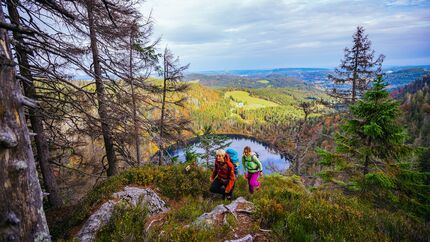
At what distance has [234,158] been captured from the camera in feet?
20.5

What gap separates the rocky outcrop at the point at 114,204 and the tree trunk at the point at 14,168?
48.4 inches

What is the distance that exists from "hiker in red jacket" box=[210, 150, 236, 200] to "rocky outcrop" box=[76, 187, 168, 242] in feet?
5.18

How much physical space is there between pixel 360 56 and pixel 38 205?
17.4 metres

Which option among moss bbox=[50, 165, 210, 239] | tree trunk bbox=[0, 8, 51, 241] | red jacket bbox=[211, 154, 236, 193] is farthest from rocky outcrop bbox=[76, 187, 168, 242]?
red jacket bbox=[211, 154, 236, 193]

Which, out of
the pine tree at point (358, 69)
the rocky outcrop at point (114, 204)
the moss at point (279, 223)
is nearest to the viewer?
the moss at point (279, 223)

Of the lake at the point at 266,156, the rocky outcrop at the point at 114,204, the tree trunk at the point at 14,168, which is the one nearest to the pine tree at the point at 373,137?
the lake at the point at 266,156

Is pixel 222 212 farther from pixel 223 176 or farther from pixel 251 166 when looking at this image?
pixel 251 166

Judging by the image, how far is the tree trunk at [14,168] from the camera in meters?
2.72

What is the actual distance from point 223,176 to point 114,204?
9.45 ft

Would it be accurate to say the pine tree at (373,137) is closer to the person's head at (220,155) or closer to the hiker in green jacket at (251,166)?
the hiker in green jacket at (251,166)

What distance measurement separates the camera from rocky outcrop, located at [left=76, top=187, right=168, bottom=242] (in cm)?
426

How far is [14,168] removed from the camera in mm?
2814

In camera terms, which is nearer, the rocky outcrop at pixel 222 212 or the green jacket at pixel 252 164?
the rocky outcrop at pixel 222 212

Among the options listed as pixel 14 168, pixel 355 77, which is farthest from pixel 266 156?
pixel 14 168
